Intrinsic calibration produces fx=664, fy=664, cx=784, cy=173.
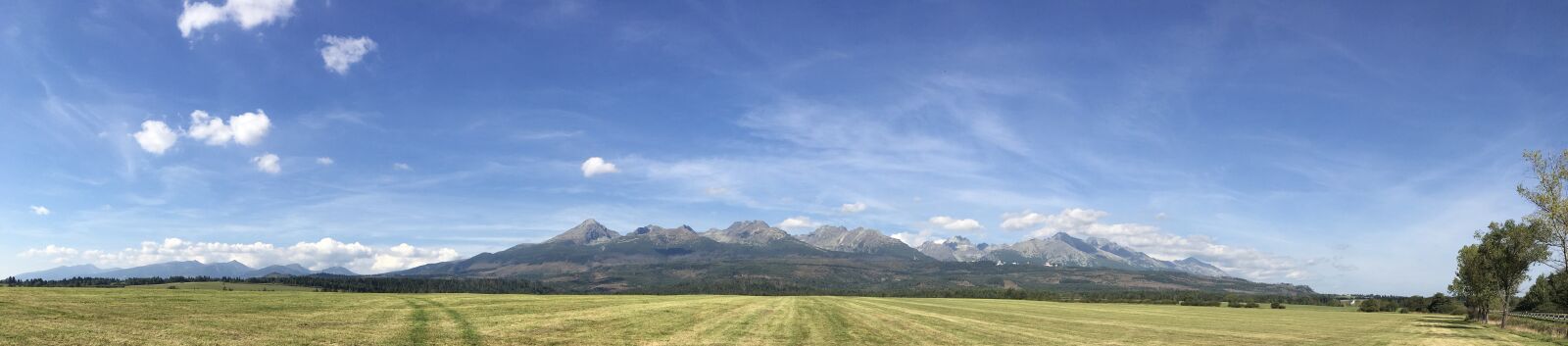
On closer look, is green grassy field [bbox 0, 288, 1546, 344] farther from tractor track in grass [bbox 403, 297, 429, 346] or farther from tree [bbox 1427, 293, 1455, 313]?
tree [bbox 1427, 293, 1455, 313]

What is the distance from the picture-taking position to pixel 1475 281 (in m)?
84.2

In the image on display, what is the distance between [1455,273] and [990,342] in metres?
105

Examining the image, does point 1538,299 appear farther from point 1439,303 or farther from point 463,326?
point 463,326

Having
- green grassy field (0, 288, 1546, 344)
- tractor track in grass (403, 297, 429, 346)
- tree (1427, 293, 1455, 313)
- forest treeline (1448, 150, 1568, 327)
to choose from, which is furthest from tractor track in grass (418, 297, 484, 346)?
tree (1427, 293, 1455, 313)

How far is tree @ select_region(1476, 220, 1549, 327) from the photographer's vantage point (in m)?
70.5

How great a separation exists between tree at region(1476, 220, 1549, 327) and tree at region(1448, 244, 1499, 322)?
1181 millimetres

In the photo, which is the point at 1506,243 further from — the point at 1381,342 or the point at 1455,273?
the point at 1381,342

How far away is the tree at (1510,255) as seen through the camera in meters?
70.5

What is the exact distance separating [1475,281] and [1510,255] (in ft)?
39.4

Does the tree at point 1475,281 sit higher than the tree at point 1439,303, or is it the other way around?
the tree at point 1475,281

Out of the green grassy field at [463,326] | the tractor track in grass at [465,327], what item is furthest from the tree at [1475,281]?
the tractor track in grass at [465,327]

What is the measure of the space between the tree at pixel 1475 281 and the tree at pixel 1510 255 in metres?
1.18

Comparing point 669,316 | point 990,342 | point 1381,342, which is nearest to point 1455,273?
point 1381,342

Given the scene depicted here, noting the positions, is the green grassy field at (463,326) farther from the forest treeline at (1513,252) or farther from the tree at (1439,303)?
the tree at (1439,303)
